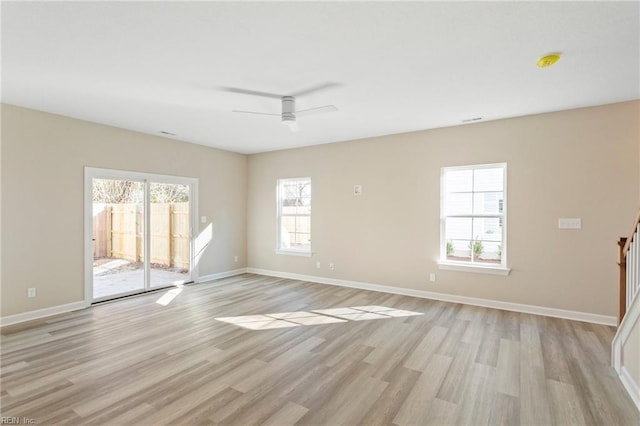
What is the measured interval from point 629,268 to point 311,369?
10.7 ft

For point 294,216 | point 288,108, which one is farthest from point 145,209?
point 288,108

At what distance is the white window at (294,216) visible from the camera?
21.1ft

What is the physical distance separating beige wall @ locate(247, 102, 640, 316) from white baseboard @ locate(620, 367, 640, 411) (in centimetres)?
172

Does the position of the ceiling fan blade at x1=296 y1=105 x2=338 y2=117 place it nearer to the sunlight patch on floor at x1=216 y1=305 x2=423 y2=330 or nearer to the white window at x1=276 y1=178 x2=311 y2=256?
the sunlight patch on floor at x1=216 y1=305 x2=423 y2=330

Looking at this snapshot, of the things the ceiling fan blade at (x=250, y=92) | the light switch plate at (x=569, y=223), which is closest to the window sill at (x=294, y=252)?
the ceiling fan blade at (x=250, y=92)

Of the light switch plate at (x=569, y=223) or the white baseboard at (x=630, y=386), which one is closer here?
the white baseboard at (x=630, y=386)

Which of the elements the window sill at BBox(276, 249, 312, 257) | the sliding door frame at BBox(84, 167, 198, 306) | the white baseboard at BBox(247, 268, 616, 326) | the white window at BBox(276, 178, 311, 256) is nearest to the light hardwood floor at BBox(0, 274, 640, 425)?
the white baseboard at BBox(247, 268, 616, 326)

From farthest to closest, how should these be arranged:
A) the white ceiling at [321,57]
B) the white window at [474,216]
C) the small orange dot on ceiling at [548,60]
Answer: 1. the white window at [474,216]
2. the small orange dot on ceiling at [548,60]
3. the white ceiling at [321,57]

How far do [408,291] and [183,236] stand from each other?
4.31 m

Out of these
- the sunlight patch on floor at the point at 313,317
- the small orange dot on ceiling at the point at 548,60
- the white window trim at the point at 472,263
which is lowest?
the sunlight patch on floor at the point at 313,317

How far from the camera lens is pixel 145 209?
5355 mm

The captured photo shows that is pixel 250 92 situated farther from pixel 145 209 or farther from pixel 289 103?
pixel 145 209

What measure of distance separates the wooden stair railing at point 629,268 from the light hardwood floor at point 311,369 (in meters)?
0.53

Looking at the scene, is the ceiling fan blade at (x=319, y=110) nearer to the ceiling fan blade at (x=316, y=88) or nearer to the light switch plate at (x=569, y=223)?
the ceiling fan blade at (x=316, y=88)
